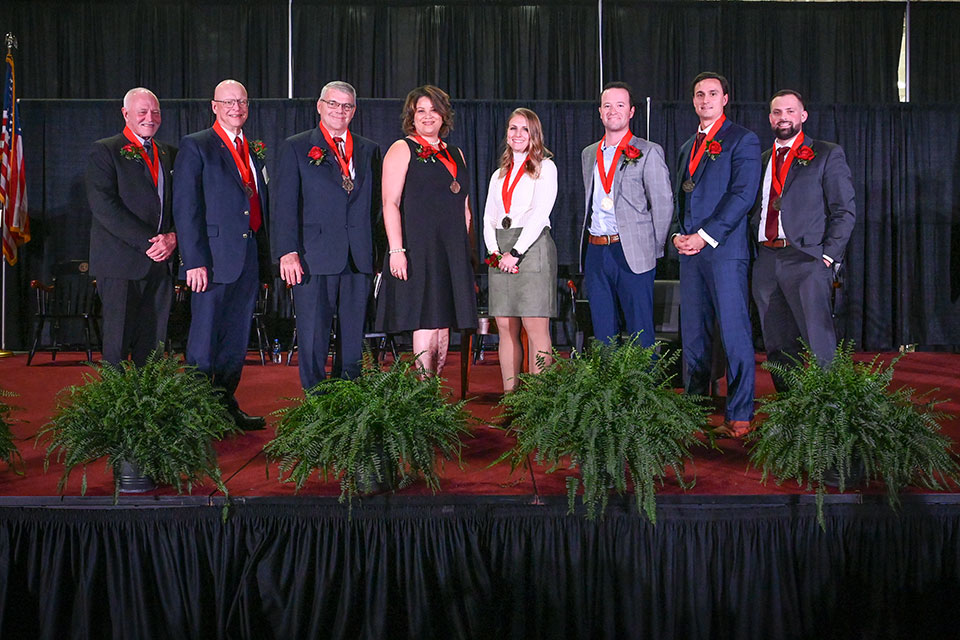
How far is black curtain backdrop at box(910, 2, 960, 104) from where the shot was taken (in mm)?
9219

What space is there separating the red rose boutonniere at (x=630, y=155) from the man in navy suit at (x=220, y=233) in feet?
5.84

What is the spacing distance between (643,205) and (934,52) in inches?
291

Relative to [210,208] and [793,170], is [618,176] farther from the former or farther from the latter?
[210,208]

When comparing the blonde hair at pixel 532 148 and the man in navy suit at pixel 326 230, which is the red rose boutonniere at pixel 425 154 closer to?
the man in navy suit at pixel 326 230

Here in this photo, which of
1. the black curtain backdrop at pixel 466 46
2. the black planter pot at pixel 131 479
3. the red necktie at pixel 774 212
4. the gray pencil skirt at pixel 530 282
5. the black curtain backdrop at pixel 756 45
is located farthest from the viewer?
the black curtain backdrop at pixel 756 45

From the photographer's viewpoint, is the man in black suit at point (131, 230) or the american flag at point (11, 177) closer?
the man in black suit at point (131, 230)

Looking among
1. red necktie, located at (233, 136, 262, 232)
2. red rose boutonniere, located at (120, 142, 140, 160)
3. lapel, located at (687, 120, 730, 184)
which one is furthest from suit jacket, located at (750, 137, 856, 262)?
red rose boutonniere, located at (120, 142, 140, 160)

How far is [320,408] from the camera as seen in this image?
2691 mm

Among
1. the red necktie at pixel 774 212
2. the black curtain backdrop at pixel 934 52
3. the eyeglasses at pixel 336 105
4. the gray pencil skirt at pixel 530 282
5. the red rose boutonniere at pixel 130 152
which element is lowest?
the gray pencil skirt at pixel 530 282

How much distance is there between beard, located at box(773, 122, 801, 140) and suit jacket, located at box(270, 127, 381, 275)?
204 centimetres

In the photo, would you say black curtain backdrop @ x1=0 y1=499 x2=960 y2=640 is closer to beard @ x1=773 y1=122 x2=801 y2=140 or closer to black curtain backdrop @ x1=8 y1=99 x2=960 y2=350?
beard @ x1=773 y1=122 x2=801 y2=140

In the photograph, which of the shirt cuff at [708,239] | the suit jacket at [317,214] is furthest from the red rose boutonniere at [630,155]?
the suit jacket at [317,214]

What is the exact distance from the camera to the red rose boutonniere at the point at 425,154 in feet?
12.4

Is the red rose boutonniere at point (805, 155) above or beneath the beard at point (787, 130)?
beneath
